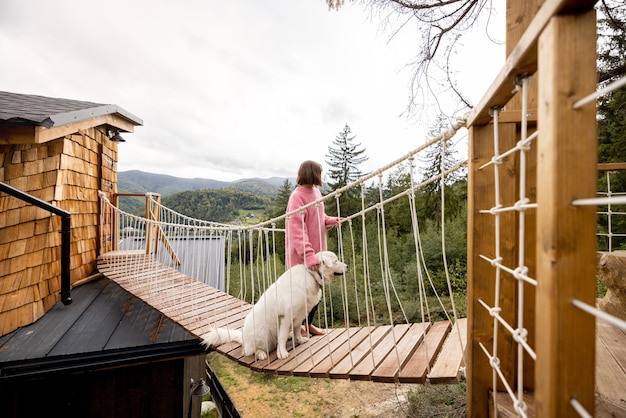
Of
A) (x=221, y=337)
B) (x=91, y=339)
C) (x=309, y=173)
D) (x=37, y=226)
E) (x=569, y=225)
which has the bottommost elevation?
(x=91, y=339)

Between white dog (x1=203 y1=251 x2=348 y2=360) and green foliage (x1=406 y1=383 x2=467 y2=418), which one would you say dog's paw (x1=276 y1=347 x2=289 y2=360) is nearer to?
white dog (x1=203 y1=251 x2=348 y2=360)

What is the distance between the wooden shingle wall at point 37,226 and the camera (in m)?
2.55

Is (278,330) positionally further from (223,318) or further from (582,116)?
(582,116)

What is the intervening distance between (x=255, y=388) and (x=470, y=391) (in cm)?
610

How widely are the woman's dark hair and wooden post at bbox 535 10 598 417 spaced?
149 cm

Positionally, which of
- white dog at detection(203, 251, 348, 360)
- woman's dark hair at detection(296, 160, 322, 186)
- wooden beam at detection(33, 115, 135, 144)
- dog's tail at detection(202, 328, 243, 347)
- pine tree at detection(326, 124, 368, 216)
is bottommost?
dog's tail at detection(202, 328, 243, 347)

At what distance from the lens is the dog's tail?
1857 mm

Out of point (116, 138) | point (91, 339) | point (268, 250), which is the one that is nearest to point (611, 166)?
point (268, 250)

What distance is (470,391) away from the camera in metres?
0.78

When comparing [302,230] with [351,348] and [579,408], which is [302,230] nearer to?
[351,348]

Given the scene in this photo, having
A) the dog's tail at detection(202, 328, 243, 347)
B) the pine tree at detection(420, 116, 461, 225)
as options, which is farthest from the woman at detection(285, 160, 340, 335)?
the pine tree at detection(420, 116, 461, 225)

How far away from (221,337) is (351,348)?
904mm

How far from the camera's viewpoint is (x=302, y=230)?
1720 millimetres

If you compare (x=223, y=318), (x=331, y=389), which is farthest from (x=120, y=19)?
(x=331, y=389)
